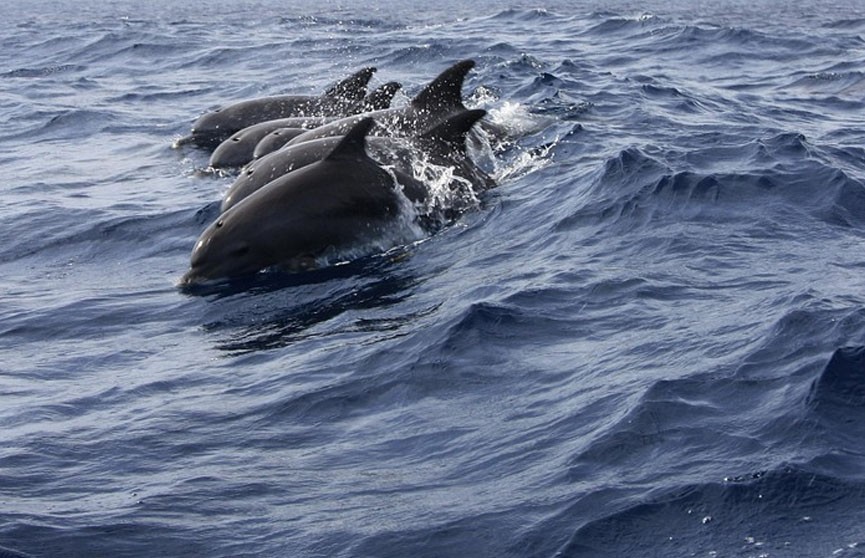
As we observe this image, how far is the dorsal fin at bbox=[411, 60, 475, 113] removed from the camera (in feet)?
55.9

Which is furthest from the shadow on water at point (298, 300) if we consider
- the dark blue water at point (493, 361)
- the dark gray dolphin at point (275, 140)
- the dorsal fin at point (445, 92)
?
the dark gray dolphin at point (275, 140)

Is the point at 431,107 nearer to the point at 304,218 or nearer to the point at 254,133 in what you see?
the point at 304,218

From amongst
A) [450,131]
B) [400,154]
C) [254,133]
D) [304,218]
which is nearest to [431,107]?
[450,131]

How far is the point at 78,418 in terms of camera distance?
10.6 meters

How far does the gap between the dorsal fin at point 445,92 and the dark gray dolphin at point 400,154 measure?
694 millimetres

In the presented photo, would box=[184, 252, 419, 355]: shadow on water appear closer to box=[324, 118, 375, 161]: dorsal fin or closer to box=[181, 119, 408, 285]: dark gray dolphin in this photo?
box=[181, 119, 408, 285]: dark gray dolphin

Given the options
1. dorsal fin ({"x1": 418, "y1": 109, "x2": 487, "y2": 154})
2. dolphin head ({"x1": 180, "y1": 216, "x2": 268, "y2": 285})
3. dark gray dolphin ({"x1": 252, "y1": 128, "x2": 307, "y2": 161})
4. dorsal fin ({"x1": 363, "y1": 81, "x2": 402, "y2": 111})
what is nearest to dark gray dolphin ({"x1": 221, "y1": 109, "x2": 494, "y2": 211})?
dorsal fin ({"x1": 418, "y1": 109, "x2": 487, "y2": 154})

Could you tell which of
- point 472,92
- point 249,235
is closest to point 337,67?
point 472,92

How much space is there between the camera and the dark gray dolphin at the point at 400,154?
1580cm

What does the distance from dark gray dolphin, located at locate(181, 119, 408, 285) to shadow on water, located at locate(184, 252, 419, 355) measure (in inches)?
9.0

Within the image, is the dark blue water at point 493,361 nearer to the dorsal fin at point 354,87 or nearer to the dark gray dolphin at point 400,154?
the dark gray dolphin at point 400,154

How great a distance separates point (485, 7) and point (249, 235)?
26.8 metres

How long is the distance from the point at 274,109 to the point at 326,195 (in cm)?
834

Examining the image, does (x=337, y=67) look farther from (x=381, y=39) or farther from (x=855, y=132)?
(x=855, y=132)
